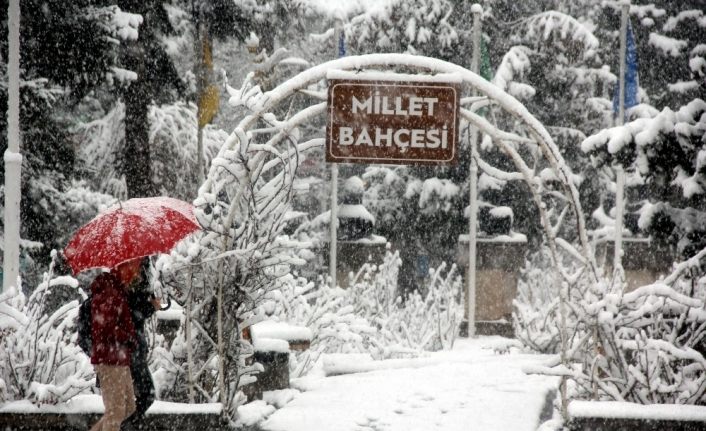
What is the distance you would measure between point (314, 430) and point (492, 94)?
3.04 meters

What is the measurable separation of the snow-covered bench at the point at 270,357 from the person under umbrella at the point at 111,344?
8.04 feet

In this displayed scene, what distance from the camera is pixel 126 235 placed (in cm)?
477

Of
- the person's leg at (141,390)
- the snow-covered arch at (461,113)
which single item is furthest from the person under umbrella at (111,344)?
the snow-covered arch at (461,113)

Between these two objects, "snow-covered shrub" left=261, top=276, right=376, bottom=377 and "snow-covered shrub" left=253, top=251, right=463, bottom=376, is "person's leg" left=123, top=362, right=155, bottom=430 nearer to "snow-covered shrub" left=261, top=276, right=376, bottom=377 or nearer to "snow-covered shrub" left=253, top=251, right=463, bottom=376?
"snow-covered shrub" left=253, top=251, right=463, bottom=376

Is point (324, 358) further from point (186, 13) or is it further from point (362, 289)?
point (186, 13)

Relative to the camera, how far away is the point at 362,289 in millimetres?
13883

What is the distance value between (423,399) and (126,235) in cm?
406

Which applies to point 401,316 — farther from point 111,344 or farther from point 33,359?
point 111,344

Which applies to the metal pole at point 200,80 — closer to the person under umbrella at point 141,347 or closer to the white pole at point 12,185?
the white pole at point 12,185

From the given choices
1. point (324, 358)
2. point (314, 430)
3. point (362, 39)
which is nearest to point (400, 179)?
point (362, 39)

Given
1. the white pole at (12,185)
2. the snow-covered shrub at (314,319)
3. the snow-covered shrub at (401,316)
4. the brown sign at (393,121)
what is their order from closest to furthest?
the brown sign at (393,121), the white pole at (12,185), the snow-covered shrub at (314,319), the snow-covered shrub at (401,316)

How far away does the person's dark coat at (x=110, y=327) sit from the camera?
461cm

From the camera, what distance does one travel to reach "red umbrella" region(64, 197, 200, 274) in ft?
15.4

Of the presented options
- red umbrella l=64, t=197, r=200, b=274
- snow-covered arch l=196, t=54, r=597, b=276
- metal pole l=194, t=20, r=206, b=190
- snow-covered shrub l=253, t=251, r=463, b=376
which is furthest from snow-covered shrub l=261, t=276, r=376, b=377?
metal pole l=194, t=20, r=206, b=190
